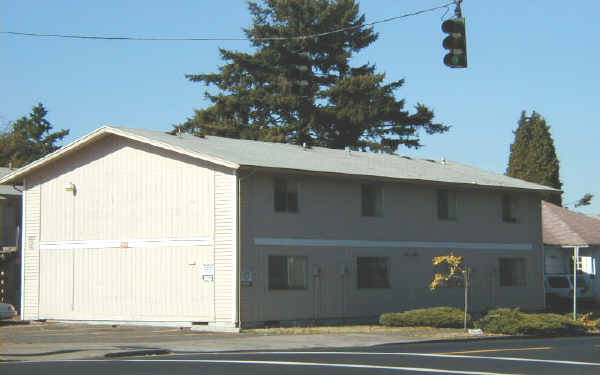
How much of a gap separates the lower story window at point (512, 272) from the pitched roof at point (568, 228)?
9635mm

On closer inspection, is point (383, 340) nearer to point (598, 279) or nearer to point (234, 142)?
point (234, 142)

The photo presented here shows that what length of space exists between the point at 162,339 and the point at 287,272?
684 cm

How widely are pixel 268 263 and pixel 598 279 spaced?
24.3 metres

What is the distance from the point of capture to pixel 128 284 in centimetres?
3222

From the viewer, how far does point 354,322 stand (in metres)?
32.8

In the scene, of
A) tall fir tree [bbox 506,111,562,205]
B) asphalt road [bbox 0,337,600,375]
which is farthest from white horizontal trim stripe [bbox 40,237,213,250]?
tall fir tree [bbox 506,111,562,205]

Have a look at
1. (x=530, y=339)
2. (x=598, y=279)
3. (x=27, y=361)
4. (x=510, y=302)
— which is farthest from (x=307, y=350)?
(x=598, y=279)

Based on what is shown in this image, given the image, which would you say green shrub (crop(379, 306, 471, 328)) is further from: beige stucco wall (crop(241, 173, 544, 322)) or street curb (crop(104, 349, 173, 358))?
street curb (crop(104, 349, 173, 358))

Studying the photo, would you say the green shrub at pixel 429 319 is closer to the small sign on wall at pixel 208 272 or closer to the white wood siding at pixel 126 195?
the small sign on wall at pixel 208 272

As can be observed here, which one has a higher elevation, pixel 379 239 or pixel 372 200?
pixel 372 200

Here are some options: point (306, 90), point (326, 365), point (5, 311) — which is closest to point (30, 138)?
point (306, 90)

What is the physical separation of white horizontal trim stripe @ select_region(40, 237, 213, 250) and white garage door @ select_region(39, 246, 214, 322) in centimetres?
13

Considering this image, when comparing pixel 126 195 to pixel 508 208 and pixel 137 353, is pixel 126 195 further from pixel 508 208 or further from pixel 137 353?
pixel 508 208

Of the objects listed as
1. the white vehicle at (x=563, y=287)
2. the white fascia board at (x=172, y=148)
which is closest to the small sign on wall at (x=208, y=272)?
the white fascia board at (x=172, y=148)
